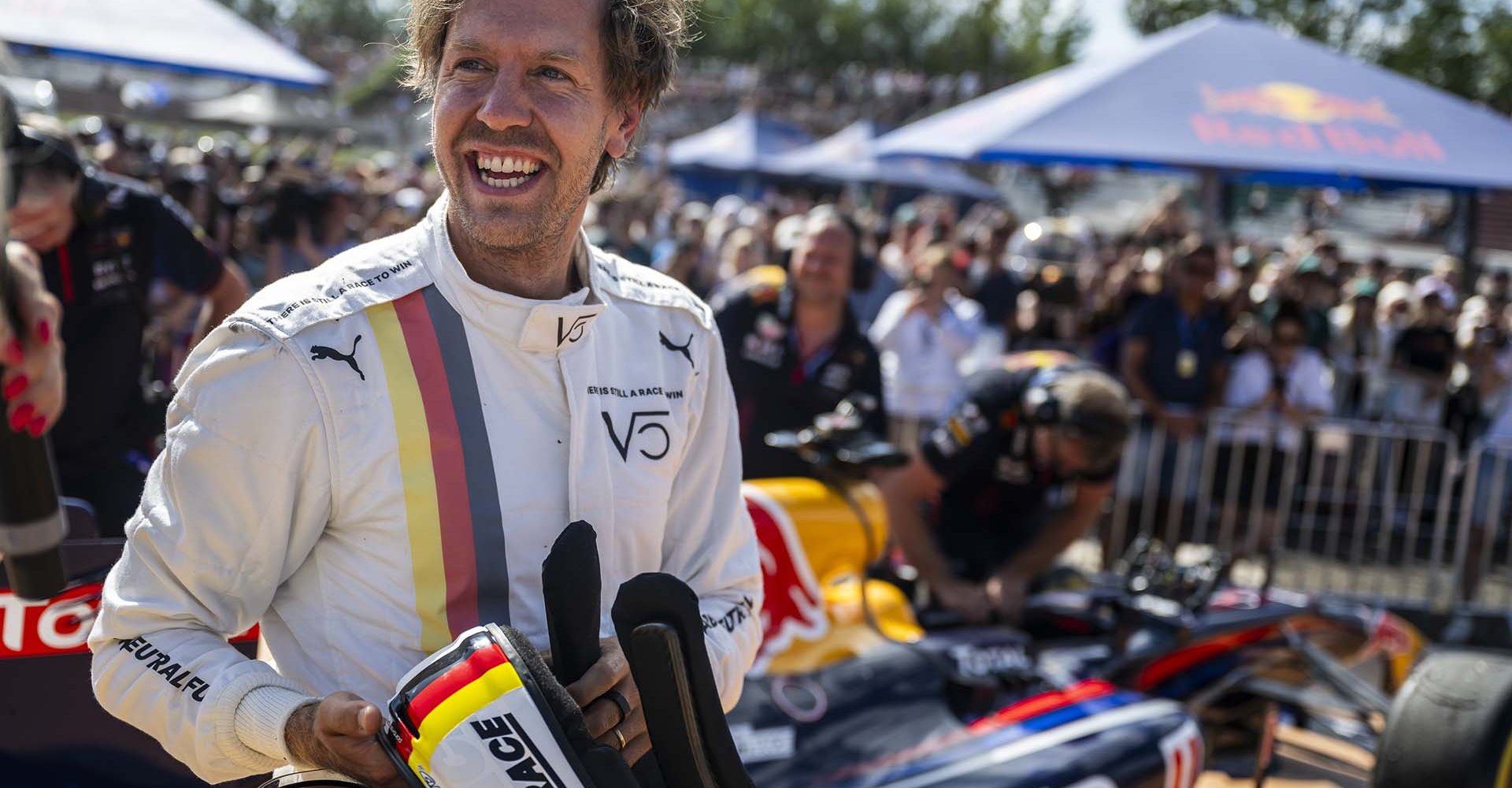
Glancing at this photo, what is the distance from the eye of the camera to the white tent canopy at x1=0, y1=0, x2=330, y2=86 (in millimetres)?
6562

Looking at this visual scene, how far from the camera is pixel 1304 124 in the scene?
7469 mm

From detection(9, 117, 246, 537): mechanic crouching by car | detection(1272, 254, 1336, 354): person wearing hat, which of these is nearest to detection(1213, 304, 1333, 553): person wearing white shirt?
detection(1272, 254, 1336, 354): person wearing hat

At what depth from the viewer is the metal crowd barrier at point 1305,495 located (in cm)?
740

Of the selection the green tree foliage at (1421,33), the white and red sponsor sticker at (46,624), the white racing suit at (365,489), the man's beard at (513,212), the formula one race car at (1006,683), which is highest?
the green tree foliage at (1421,33)

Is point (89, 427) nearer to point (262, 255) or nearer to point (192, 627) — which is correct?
point (192, 627)

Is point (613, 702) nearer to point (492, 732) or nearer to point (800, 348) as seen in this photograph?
point (492, 732)

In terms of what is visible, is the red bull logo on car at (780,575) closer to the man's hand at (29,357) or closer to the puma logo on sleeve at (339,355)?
the man's hand at (29,357)

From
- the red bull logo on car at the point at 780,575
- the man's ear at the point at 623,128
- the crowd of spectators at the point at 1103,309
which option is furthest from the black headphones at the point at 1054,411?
the man's ear at the point at 623,128

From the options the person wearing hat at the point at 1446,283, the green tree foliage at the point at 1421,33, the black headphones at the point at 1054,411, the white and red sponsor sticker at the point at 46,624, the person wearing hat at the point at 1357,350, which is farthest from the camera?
the green tree foliage at the point at 1421,33

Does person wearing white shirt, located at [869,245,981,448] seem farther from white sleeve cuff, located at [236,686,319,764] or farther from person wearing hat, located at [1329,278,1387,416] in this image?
white sleeve cuff, located at [236,686,319,764]

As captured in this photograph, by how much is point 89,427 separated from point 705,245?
9.01 m

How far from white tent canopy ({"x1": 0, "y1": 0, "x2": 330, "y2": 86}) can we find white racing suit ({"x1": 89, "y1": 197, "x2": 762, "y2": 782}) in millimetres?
5637

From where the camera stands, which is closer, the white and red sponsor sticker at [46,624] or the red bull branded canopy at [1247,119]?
the white and red sponsor sticker at [46,624]

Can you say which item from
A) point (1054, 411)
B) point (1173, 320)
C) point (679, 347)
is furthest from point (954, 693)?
point (1173, 320)
